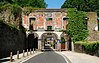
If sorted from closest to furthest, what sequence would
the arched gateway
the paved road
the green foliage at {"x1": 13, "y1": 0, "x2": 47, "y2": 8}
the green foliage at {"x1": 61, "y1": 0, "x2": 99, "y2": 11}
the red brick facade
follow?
the paved road, the arched gateway, the red brick facade, the green foliage at {"x1": 61, "y1": 0, "x2": 99, "y2": 11}, the green foliage at {"x1": 13, "y1": 0, "x2": 47, "y2": 8}

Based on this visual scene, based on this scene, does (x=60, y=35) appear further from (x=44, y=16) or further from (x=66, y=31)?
(x=44, y=16)

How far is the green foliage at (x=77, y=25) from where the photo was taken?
198ft

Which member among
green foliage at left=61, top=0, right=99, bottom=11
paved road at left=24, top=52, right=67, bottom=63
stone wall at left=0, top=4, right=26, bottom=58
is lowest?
paved road at left=24, top=52, right=67, bottom=63

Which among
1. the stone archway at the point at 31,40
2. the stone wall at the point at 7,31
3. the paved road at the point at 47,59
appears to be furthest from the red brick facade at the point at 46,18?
the paved road at the point at 47,59

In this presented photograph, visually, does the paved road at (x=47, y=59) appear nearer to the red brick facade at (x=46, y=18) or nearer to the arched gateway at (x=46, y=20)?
the arched gateway at (x=46, y=20)

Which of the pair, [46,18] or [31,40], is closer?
[46,18]

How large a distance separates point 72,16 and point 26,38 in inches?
449

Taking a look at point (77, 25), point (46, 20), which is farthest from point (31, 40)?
point (77, 25)

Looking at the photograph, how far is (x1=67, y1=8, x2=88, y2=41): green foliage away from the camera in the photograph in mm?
60438

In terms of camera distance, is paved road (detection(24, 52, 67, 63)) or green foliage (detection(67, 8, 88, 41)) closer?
paved road (detection(24, 52, 67, 63))

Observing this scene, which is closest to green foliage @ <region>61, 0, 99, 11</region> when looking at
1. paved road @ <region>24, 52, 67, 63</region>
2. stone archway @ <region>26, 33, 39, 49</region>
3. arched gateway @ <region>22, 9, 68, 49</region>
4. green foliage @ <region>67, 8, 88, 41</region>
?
stone archway @ <region>26, 33, 39, 49</region>

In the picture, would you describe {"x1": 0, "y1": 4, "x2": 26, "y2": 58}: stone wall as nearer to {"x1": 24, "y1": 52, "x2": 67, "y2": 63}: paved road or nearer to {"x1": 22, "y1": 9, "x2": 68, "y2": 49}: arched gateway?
{"x1": 24, "y1": 52, "x2": 67, "y2": 63}: paved road

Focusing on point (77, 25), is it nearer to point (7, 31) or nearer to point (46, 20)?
point (46, 20)

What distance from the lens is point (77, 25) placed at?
6138 cm
